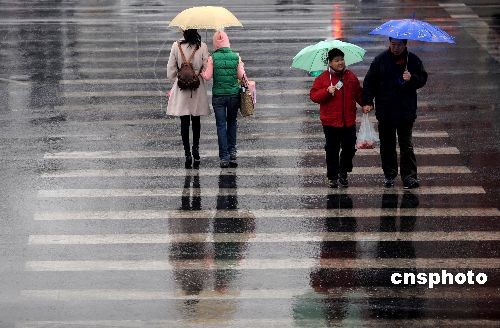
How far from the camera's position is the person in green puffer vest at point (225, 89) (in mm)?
15570

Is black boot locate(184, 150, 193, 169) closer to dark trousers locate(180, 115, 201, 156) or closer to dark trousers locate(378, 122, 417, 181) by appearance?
dark trousers locate(180, 115, 201, 156)

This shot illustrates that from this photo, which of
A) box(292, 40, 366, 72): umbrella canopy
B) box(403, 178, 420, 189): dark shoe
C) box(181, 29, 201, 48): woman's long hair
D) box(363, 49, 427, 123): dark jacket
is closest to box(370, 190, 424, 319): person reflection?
box(403, 178, 420, 189): dark shoe

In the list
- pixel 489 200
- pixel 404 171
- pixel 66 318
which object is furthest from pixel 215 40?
pixel 66 318

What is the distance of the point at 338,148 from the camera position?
49.3 ft

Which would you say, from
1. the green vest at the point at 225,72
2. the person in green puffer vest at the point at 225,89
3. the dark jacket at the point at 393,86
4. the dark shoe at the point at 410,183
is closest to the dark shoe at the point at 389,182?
the dark shoe at the point at 410,183

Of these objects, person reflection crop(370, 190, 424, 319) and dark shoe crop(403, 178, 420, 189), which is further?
dark shoe crop(403, 178, 420, 189)

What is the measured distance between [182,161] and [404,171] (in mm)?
2874

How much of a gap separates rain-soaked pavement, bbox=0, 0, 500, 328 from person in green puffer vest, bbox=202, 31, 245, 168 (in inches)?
11.6

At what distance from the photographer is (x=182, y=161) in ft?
53.2

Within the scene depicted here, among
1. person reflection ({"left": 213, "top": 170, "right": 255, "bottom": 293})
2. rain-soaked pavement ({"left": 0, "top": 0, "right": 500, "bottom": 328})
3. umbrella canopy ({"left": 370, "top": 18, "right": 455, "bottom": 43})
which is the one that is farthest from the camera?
umbrella canopy ({"left": 370, "top": 18, "right": 455, "bottom": 43})

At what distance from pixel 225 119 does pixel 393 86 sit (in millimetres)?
2307

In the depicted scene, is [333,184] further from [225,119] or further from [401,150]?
[225,119]

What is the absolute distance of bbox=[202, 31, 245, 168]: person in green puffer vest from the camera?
1557cm

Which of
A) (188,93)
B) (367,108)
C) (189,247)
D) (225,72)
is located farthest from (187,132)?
(189,247)
